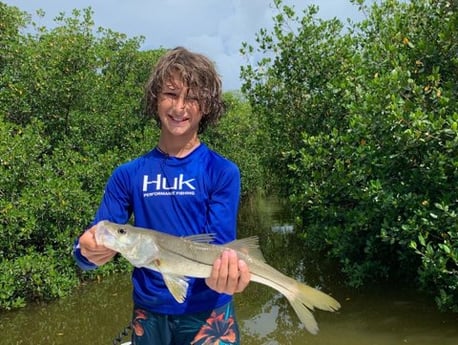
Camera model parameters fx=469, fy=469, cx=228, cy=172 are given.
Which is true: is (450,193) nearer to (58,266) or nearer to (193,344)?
(193,344)

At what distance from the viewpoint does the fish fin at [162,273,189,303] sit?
6.74ft

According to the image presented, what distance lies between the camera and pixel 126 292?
9.38 meters

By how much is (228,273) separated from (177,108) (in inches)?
34.3

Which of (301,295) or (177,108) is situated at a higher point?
(177,108)

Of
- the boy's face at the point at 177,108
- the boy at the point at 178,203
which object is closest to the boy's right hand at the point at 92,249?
the boy at the point at 178,203

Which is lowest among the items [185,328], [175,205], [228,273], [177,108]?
[185,328]

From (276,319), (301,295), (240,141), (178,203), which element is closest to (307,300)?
(301,295)

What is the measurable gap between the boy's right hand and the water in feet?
16.7

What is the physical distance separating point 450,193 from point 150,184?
4879mm

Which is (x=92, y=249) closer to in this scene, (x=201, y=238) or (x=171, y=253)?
(x=171, y=253)

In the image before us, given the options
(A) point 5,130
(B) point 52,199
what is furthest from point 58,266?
(A) point 5,130

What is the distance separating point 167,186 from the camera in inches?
91.0

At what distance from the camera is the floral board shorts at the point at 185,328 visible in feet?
7.37

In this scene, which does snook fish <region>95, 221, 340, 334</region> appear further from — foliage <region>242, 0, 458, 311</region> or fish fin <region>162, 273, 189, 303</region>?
foliage <region>242, 0, 458, 311</region>
